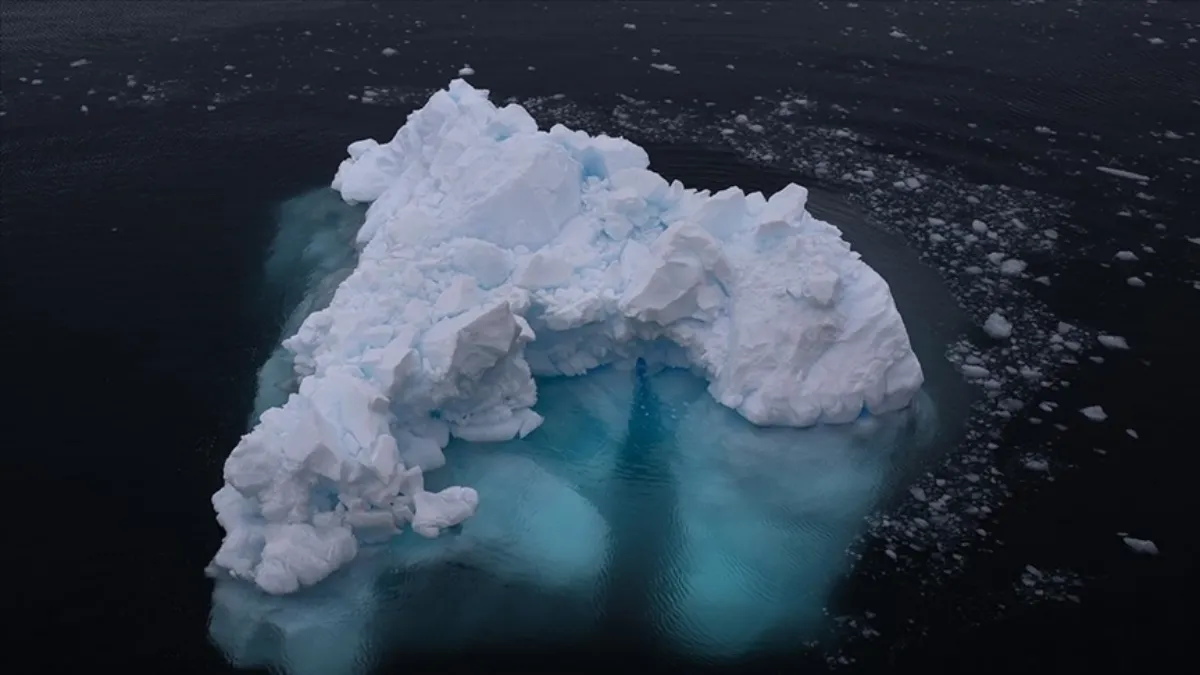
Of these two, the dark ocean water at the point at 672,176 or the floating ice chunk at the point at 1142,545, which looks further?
the floating ice chunk at the point at 1142,545

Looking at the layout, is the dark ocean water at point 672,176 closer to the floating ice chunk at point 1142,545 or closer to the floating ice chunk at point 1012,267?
the floating ice chunk at point 1142,545

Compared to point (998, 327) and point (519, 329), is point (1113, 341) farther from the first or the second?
point (519, 329)

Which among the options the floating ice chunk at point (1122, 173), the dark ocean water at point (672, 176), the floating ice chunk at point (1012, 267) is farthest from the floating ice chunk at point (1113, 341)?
the floating ice chunk at point (1122, 173)

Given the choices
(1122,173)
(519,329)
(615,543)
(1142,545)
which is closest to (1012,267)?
(1122,173)

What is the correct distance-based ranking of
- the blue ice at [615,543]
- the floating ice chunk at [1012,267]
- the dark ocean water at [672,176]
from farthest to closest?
the floating ice chunk at [1012,267] → the dark ocean water at [672,176] → the blue ice at [615,543]

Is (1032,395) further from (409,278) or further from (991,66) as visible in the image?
(991,66)

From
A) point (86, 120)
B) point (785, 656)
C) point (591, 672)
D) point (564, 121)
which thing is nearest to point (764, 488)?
point (785, 656)
